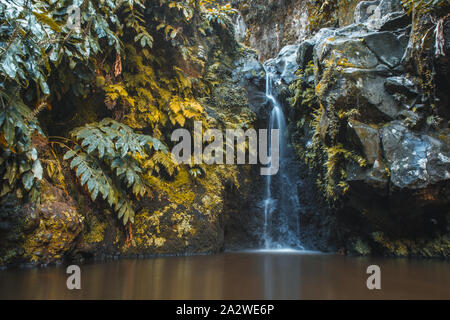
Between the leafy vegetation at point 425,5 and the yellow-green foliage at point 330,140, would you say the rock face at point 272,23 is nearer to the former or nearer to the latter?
the yellow-green foliage at point 330,140

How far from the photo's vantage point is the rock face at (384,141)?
15.5ft

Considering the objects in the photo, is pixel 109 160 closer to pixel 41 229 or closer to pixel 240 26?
pixel 41 229

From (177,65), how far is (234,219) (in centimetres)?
401

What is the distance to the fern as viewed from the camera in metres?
3.98

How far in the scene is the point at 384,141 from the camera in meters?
4.96

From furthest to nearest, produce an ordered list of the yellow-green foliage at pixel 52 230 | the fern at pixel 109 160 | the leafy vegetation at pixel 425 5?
the leafy vegetation at pixel 425 5, the fern at pixel 109 160, the yellow-green foliage at pixel 52 230

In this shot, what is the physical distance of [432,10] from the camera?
466 centimetres

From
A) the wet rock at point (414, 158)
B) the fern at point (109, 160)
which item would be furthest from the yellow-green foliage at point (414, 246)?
the fern at point (109, 160)

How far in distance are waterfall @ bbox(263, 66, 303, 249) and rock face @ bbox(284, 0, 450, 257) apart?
1.45 meters

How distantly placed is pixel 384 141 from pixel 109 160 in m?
4.72

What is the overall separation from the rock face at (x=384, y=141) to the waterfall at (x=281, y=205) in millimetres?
1454

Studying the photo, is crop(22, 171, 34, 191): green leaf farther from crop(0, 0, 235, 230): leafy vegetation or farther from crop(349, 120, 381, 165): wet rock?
crop(349, 120, 381, 165): wet rock
